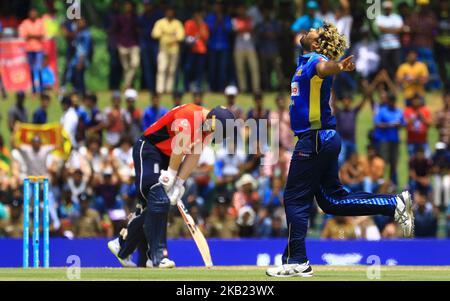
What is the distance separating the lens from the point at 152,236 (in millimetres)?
15633

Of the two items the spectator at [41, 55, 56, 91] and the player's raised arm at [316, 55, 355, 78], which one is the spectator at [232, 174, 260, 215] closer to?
the spectator at [41, 55, 56, 91]

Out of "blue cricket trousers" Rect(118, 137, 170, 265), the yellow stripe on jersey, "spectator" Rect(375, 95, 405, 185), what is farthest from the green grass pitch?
"spectator" Rect(375, 95, 405, 185)

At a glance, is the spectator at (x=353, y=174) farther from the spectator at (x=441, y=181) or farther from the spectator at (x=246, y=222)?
the spectator at (x=246, y=222)

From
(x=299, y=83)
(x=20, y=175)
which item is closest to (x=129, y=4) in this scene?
(x=20, y=175)

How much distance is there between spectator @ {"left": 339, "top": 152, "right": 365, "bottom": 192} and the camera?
2316 centimetres

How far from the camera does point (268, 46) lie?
28.8 m

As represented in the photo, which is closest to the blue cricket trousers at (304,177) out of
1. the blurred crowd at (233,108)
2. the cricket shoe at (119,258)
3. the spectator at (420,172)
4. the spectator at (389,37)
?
the cricket shoe at (119,258)

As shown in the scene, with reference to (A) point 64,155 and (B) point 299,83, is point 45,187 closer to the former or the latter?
(B) point 299,83

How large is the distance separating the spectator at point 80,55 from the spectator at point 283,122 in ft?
18.0

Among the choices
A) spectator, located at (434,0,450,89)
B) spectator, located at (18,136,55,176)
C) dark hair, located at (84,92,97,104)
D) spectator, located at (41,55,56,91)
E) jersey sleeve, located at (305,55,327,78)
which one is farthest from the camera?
spectator, located at (41,55,56,91)

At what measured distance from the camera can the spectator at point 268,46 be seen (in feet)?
93.4

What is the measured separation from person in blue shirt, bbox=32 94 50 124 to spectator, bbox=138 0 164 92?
156 inches

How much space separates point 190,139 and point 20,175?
28.4 ft

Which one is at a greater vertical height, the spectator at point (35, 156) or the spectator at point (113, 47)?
the spectator at point (113, 47)
